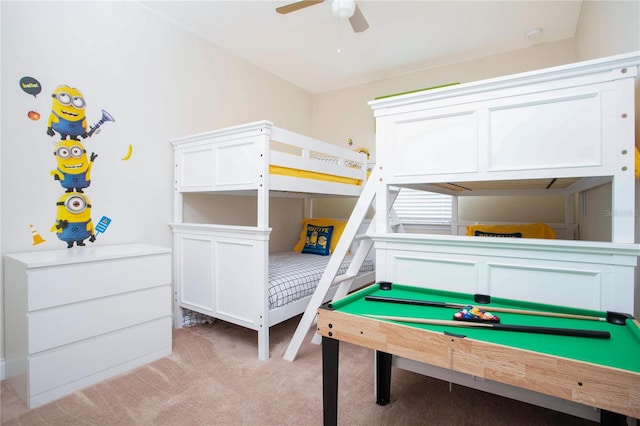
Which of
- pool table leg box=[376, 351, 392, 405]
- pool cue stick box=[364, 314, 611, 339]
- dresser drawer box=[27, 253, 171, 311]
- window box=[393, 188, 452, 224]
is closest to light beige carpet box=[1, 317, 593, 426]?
pool table leg box=[376, 351, 392, 405]

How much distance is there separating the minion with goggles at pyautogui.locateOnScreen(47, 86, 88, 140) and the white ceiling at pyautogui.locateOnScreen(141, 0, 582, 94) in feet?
3.31

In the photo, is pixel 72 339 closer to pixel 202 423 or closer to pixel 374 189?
pixel 202 423

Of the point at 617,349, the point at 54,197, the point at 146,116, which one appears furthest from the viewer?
the point at 146,116

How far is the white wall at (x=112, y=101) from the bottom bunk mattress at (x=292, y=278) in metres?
1.03

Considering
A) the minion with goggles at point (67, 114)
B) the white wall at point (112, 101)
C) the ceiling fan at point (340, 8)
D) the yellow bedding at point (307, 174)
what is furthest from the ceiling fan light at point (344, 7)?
the minion with goggles at point (67, 114)

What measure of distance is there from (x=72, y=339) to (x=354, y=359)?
5.58 ft

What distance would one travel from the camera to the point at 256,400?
5.55ft

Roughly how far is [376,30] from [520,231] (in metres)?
2.25

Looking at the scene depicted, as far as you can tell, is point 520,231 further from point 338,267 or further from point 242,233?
point 242,233

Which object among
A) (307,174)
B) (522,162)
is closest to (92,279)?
(307,174)

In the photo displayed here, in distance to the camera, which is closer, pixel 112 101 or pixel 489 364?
pixel 489 364

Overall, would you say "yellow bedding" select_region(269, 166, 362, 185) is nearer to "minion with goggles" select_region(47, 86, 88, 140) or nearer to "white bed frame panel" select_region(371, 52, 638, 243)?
"white bed frame panel" select_region(371, 52, 638, 243)

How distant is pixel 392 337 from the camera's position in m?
1.07

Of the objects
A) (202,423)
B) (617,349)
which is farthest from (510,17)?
(202,423)
